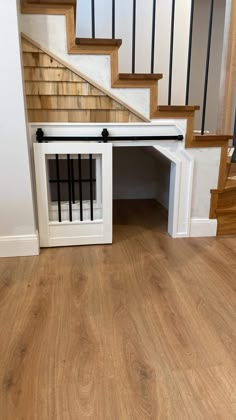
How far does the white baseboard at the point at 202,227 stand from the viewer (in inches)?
97.8

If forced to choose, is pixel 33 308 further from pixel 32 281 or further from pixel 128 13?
pixel 128 13

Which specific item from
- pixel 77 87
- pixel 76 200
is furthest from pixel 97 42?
pixel 76 200

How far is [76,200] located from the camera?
239 cm

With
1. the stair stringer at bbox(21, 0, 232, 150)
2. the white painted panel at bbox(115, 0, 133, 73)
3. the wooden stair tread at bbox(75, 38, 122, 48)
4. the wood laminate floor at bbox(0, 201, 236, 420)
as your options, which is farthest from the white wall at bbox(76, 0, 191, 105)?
the wood laminate floor at bbox(0, 201, 236, 420)

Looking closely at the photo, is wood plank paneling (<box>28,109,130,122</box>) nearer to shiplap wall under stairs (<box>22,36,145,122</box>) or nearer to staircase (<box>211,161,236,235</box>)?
shiplap wall under stairs (<box>22,36,145,122</box>)

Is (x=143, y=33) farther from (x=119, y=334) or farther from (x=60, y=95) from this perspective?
(x=119, y=334)

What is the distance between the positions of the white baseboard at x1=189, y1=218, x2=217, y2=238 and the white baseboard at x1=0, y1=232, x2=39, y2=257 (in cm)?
120

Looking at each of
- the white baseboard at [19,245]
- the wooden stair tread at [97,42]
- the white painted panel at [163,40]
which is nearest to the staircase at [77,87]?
the wooden stair tread at [97,42]

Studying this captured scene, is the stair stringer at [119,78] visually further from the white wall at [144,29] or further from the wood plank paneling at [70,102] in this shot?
the white wall at [144,29]

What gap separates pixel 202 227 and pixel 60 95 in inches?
57.2

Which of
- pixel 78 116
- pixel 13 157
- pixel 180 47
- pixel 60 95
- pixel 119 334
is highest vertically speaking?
pixel 180 47

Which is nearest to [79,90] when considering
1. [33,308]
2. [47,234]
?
[47,234]

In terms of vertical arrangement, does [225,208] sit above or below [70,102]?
below

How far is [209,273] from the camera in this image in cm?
196
